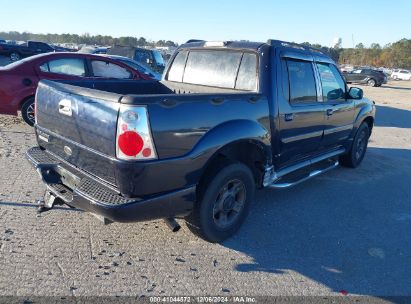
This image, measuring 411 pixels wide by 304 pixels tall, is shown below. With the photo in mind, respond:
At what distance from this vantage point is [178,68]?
5.10 metres

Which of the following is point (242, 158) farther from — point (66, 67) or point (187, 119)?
point (66, 67)

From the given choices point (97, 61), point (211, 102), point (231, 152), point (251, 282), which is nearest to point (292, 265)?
point (251, 282)

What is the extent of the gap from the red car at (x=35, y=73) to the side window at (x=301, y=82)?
428 centimetres

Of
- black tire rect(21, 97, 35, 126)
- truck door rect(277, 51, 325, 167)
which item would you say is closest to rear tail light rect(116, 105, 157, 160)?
truck door rect(277, 51, 325, 167)

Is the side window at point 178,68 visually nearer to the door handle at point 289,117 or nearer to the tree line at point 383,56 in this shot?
the door handle at point 289,117

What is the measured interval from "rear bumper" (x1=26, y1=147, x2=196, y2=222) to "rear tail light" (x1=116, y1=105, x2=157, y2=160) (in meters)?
0.36

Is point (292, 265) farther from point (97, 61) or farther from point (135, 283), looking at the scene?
point (97, 61)

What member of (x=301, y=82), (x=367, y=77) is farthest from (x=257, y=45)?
(x=367, y=77)

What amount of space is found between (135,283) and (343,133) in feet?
13.8

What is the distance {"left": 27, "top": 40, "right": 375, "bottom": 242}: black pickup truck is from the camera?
282 cm

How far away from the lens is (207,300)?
2850mm

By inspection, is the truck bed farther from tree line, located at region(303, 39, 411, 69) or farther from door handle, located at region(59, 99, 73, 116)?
tree line, located at region(303, 39, 411, 69)

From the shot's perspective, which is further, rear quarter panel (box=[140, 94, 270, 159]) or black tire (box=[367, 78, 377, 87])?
black tire (box=[367, 78, 377, 87])

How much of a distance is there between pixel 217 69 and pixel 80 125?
2025 mm
